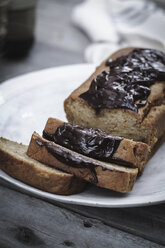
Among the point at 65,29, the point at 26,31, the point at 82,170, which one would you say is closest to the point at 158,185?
the point at 82,170

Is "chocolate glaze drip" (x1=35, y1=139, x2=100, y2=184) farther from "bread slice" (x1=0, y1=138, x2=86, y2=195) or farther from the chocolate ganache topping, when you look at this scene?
the chocolate ganache topping

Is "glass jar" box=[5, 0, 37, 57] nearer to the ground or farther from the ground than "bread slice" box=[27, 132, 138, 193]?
farther from the ground

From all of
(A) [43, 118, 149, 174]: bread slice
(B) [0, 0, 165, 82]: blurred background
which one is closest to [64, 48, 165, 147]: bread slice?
(A) [43, 118, 149, 174]: bread slice

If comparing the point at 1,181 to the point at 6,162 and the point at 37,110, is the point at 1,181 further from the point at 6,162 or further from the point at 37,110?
the point at 37,110

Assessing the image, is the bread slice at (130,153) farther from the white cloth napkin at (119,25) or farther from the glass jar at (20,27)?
the glass jar at (20,27)

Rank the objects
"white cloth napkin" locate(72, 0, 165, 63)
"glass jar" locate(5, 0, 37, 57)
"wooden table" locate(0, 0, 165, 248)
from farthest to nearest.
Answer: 1. "white cloth napkin" locate(72, 0, 165, 63)
2. "glass jar" locate(5, 0, 37, 57)
3. "wooden table" locate(0, 0, 165, 248)

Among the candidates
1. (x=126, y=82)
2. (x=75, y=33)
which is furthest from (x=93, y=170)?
(x=75, y=33)

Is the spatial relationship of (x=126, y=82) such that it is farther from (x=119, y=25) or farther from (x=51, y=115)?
(x=119, y=25)
